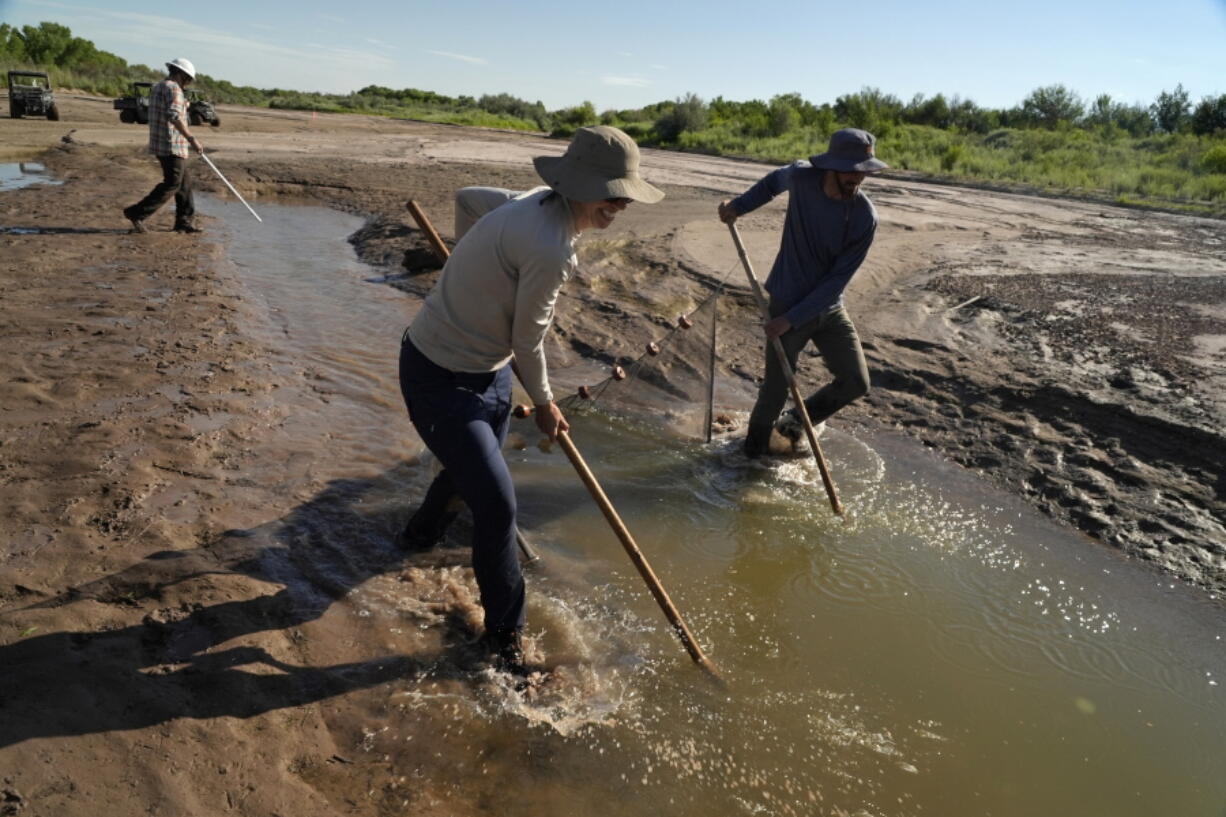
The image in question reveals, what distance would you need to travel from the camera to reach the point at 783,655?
11.4 feet

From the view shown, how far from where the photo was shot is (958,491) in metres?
4.96

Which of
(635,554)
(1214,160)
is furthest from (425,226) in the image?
(1214,160)

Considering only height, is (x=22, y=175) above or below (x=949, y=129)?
below

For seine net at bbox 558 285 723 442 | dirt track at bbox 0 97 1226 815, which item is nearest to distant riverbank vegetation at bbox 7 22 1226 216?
dirt track at bbox 0 97 1226 815

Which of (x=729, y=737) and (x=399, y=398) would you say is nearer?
(x=729, y=737)

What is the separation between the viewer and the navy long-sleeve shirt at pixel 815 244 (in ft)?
14.1

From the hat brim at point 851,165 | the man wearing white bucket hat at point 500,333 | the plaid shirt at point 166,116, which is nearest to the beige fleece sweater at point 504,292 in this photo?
the man wearing white bucket hat at point 500,333

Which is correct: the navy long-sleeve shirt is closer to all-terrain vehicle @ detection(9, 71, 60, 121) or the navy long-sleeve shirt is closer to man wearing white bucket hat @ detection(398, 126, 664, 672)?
man wearing white bucket hat @ detection(398, 126, 664, 672)

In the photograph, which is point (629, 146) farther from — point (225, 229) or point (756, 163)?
point (756, 163)

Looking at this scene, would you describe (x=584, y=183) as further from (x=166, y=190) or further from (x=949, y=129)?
(x=949, y=129)

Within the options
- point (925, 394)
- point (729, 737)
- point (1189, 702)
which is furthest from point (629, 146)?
point (925, 394)

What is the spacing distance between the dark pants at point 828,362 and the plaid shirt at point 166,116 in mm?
7473

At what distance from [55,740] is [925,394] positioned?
5629 mm

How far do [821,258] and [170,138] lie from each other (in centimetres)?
779
